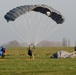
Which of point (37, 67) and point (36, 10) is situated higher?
point (36, 10)

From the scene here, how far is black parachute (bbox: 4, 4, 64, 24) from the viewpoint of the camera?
3231 cm

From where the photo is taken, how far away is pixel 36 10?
34750 mm

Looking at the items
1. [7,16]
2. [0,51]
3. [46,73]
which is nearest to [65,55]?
[0,51]

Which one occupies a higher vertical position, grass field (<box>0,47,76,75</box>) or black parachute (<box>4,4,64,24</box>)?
black parachute (<box>4,4,64,24</box>)

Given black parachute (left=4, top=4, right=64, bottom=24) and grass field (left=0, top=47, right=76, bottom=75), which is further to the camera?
black parachute (left=4, top=4, right=64, bottom=24)

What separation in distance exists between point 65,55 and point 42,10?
32.7ft

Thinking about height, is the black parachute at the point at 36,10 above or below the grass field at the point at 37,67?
above

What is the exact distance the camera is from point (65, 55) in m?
42.9

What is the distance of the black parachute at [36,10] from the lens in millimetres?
32312

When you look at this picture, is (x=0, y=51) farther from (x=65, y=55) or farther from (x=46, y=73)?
(x=46, y=73)

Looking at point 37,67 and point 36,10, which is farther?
point 36,10

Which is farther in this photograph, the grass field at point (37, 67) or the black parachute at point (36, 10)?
the black parachute at point (36, 10)

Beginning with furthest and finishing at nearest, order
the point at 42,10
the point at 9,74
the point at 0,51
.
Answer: the point at 0,51
the point at 42,10
the point at 9,74

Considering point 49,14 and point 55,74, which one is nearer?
point 55,74
